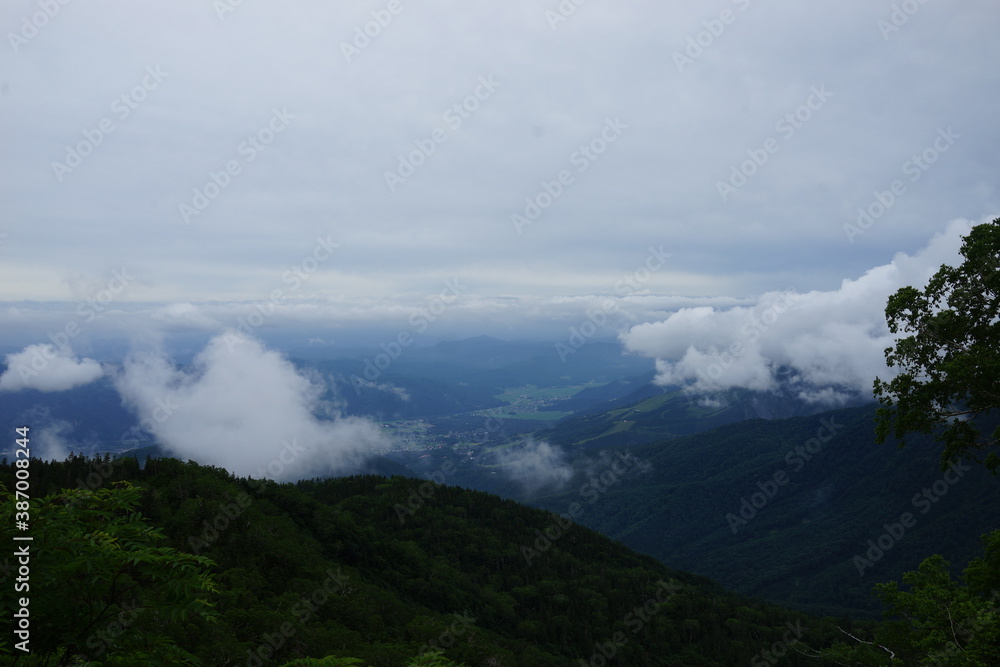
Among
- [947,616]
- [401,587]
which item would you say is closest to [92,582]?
[947,616]

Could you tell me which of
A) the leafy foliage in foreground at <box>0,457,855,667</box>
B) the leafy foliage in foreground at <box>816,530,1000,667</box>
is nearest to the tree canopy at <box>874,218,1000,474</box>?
the leafy foliage in foreground at <box>816,530,1000,667</box>

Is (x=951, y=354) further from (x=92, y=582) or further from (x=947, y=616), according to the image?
(x=92, y=582)

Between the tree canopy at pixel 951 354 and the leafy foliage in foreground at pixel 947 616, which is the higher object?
the tree canopy at pixel 951 354

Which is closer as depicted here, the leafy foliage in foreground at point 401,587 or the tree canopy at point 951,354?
the tree canopy at point 951,354

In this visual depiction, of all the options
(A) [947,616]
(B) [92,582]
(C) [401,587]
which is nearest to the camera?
(B) [92,582]

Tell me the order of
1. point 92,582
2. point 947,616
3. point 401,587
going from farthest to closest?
1. point 401,587
2. point 947,616
3. point 92,582

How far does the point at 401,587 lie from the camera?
117875 millimetres

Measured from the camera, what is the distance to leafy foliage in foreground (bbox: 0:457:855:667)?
168ft

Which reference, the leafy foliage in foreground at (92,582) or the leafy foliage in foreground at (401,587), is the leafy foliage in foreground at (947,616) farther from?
the leafy foliage in foreground at (92,582)

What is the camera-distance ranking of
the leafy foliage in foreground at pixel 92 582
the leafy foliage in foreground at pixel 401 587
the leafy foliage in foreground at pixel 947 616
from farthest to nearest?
the leafy foliage in foreground at pixel 401 587 < the leafy foliage in foreground at pixel 947 616 < the leafy foliage in foreground at pixel 92 582

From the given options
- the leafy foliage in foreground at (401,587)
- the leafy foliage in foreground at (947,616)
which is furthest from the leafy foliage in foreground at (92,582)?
the leafy foliage in foreground at (947,616)

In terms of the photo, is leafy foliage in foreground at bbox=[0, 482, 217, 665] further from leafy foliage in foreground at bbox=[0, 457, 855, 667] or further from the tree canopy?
the tree canopy

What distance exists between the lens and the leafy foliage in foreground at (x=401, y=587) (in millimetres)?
51344

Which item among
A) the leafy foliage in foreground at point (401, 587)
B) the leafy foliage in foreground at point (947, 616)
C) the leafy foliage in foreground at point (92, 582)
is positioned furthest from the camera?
A: the leafy foliage in foreground at point (401, 587)
